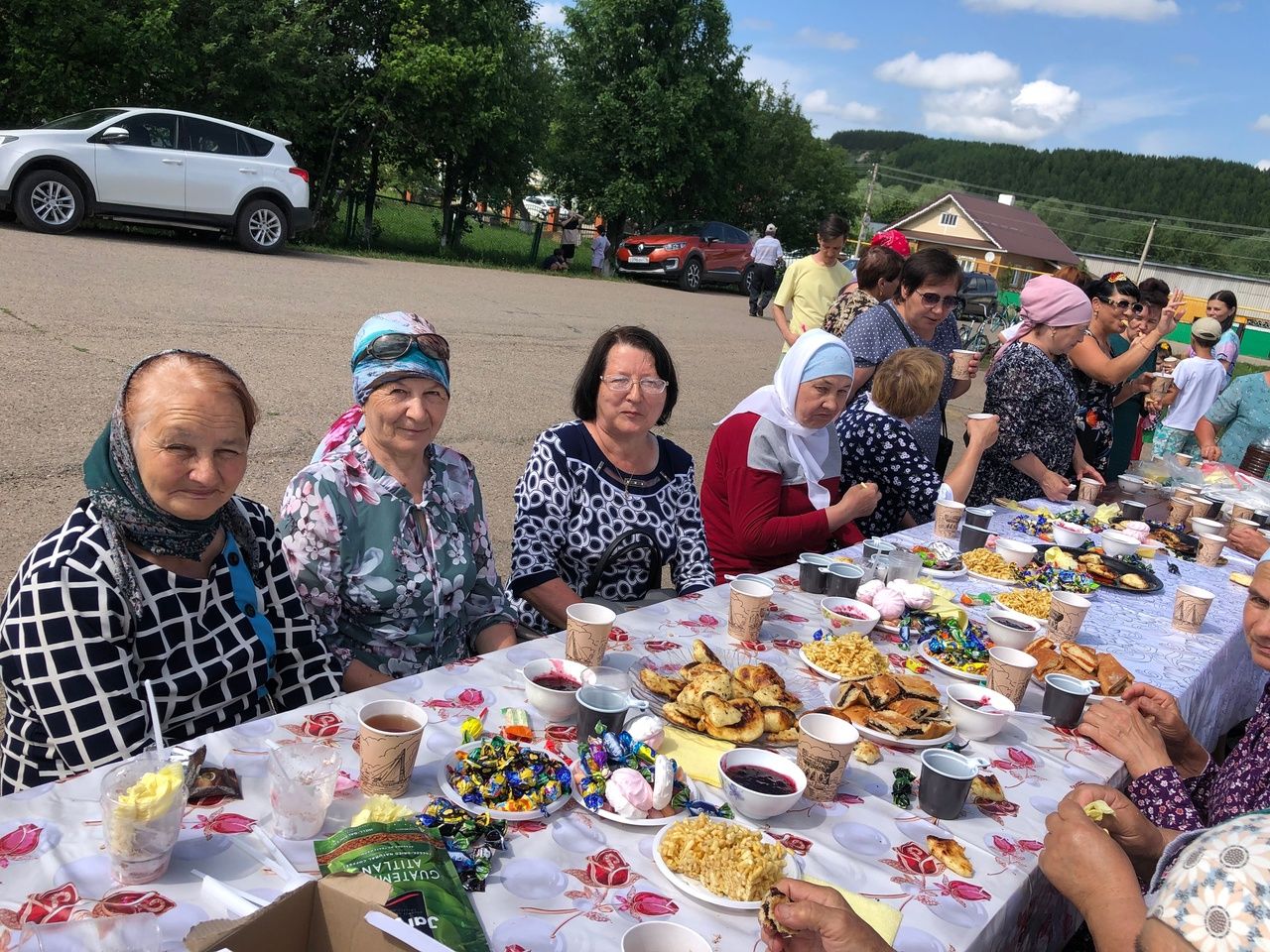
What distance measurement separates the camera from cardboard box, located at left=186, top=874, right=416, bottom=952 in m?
1.10

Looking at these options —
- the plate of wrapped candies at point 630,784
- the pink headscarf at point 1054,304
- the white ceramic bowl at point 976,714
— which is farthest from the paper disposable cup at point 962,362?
the plate of wrapped candies at point 630,784

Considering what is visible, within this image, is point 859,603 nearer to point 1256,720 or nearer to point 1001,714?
point 1001,714

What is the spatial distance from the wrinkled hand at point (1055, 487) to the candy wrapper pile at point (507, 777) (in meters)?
4.00

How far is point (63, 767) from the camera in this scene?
1.85m

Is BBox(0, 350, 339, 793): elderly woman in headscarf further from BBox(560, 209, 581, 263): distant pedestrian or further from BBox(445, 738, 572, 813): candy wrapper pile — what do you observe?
BBox(560, 209, 581, 263): distant pedestrian

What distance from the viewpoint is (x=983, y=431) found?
14.2 ft

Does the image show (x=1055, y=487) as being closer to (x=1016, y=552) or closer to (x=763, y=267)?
(x=1016, y=552)

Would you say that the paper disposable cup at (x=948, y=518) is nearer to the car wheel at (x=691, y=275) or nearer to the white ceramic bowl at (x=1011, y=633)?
the white ceramic bowl at (x=1011, y=633)

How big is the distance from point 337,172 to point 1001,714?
17429mm

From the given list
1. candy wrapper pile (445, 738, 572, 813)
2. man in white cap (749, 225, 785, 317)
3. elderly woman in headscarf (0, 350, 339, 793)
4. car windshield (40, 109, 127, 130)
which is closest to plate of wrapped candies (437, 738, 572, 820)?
candy wrapper pile (445, 738, 572, 813)

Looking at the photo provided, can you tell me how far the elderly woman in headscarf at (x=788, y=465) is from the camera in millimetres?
3633

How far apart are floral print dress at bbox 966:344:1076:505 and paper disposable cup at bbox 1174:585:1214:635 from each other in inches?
67.5

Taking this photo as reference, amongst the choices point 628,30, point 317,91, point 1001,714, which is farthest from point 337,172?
point 1001,714

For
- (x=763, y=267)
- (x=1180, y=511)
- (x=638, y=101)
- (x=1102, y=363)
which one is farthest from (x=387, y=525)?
(x=638, y=101)
